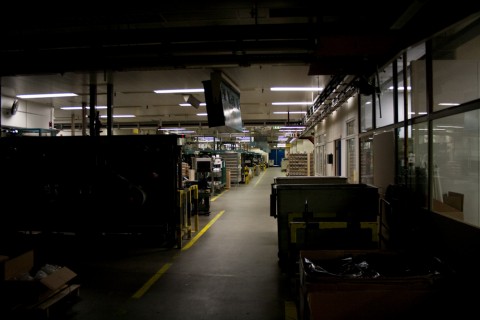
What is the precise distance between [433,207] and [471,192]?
15.3ft

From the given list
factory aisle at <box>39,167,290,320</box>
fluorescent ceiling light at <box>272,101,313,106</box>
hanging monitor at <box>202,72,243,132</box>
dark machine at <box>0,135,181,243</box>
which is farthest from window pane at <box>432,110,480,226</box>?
dark machine at <box>0,135,181,243</box>

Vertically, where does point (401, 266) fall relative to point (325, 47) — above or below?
below

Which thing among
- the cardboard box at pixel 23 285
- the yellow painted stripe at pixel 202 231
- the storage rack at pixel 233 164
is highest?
the storage rack at pixel 233 164

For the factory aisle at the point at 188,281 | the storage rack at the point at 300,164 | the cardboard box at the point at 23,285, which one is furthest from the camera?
the storage rack at the point at 300,164

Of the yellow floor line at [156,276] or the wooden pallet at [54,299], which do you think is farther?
the yellow floor line at [156,276]

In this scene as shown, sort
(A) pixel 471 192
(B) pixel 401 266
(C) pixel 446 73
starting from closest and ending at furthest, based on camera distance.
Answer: (B) pixel 401 266 < (C) pixel 446 73 < (A) pixel 471 192

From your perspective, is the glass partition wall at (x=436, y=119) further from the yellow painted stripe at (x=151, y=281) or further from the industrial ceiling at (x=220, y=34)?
the yellow painted stripe at (x=151, y=281)

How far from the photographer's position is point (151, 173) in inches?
270

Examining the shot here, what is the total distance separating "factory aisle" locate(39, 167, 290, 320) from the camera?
3969 millimetres

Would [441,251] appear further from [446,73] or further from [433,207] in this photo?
[446,73]

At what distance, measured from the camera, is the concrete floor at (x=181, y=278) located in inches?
157

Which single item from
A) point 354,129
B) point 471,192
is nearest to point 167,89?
point 354,129

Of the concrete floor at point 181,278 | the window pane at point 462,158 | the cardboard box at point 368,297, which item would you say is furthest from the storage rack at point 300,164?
the cardboard box at point 368,297

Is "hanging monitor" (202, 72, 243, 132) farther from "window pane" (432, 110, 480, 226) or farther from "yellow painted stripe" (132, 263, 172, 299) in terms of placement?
"window pane" (432, 110, 480, 226)
